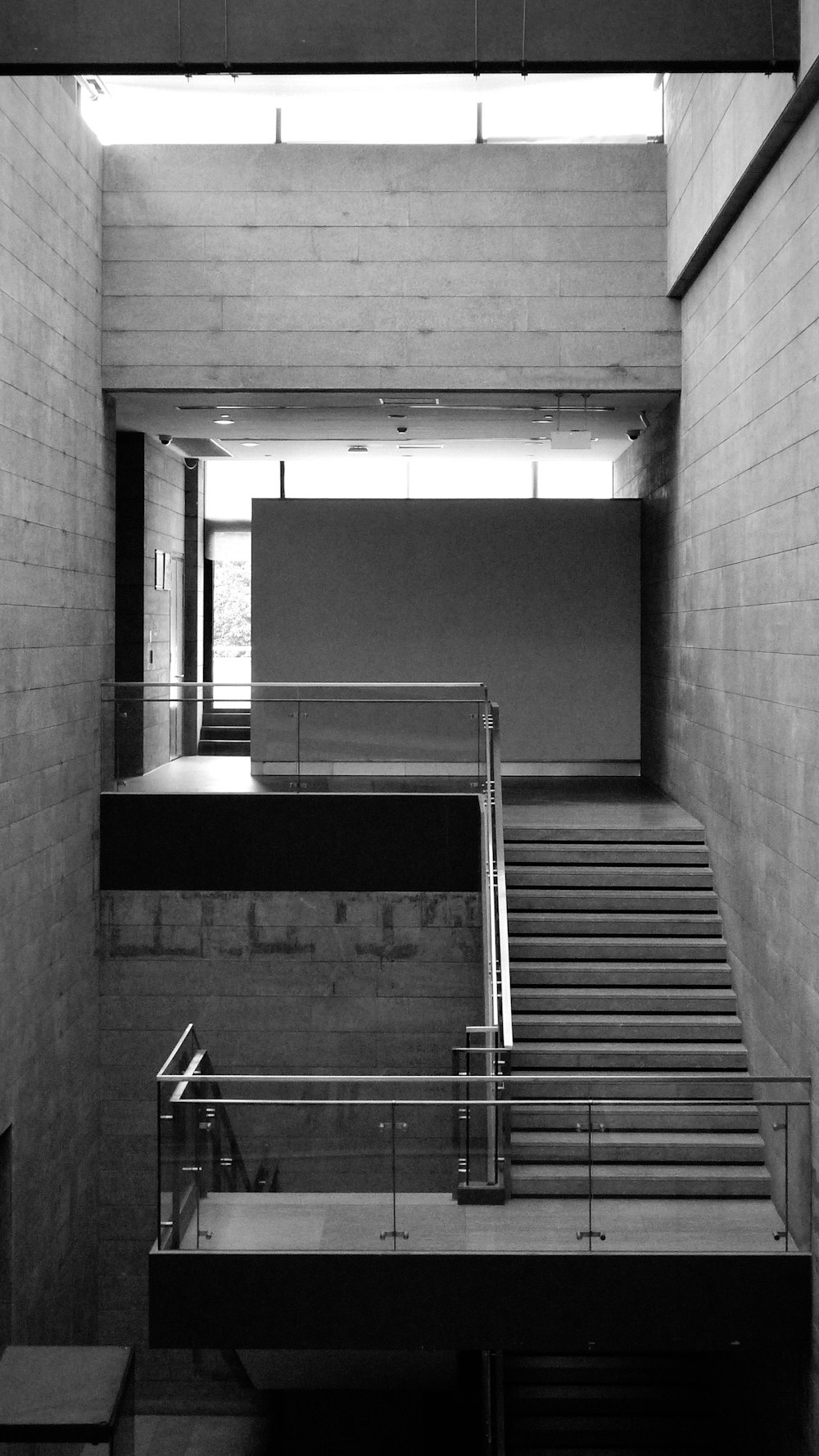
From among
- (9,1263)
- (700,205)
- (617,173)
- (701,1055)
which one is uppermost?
(617,173)

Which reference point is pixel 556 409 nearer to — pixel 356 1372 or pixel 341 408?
pixel 341 408

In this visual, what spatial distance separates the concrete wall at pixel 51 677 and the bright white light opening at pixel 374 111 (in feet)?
2.08

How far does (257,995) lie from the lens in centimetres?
1154

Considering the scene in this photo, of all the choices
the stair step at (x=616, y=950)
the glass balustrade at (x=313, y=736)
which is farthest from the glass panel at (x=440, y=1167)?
the glass balustrade at (x=313, y=736)

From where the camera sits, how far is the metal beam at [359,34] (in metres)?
7.22

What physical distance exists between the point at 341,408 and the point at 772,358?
17.0 feet

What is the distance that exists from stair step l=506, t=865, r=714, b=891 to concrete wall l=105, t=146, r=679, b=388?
3.97m

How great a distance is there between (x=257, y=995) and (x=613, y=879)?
3207 mm

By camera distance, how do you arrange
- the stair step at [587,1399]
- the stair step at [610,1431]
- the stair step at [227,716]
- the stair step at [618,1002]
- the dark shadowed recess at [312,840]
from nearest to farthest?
the stair step at [610,1431], the stair step at [587,1399], the stair step at [618,1002], the dark shadowed recess at [312,840], the stair step at [227,716]

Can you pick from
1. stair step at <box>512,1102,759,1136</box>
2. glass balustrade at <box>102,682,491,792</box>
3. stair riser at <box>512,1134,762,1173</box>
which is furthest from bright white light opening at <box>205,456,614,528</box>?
stair step at <box>512,1102,759,1136</box>

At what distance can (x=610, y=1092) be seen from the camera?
24.6 ft

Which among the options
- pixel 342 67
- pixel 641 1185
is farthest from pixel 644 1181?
pixel 342 67

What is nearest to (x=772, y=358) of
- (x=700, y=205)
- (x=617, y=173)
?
(x=700, y=205)

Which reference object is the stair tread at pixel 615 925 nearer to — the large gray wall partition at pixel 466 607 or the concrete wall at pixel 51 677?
the concrete wall at pixel 51 677
